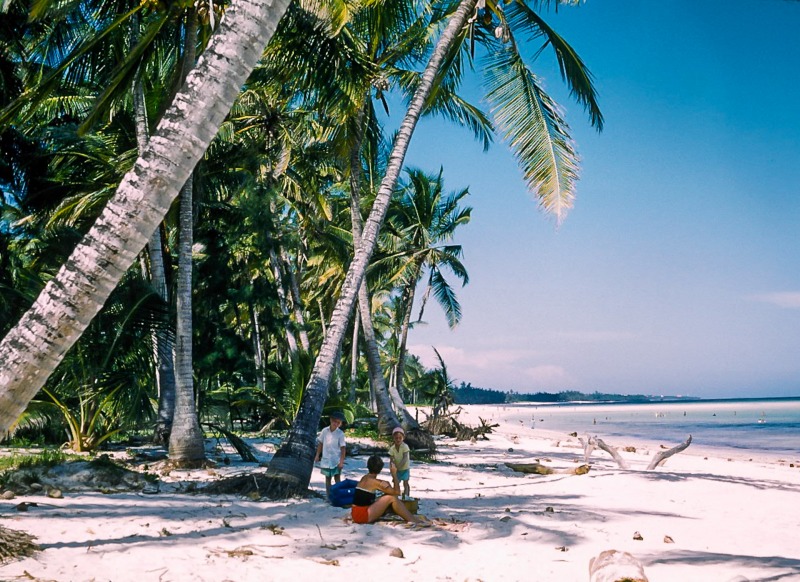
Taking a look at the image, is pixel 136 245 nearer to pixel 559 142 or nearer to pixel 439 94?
pixel 559 142

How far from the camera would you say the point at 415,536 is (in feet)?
21.9

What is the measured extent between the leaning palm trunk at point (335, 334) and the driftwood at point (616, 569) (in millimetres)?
4510

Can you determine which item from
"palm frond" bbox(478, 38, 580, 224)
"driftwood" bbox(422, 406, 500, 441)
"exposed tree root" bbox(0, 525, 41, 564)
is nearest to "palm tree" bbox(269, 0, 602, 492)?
"palm frond" bbox(478, 38, 580, 224)

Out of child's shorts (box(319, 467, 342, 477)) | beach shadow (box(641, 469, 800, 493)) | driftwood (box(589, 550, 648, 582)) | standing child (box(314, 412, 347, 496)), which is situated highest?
standing child (box(314, 412, 347, 496))

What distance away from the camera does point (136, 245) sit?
4.25m

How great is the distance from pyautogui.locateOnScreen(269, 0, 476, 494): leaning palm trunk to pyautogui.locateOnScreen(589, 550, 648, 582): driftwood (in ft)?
14.8

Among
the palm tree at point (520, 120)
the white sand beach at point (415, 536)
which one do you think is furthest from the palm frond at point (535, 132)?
the white sand beach at point (415, 536)

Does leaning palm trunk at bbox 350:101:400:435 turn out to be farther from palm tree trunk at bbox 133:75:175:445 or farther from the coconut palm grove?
palm tree trunk at bbox 133:75:175:445

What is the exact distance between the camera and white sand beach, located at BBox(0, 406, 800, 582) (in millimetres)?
5172

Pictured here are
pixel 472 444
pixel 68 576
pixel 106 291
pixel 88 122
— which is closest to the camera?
pixel 106 291

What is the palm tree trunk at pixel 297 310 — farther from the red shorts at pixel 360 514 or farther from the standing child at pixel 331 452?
the red shorts at pixel 360 514

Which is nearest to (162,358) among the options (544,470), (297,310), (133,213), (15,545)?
(15,545)

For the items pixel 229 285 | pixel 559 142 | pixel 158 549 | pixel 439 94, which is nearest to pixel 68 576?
pixel 158 549

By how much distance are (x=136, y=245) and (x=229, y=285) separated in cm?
1501
